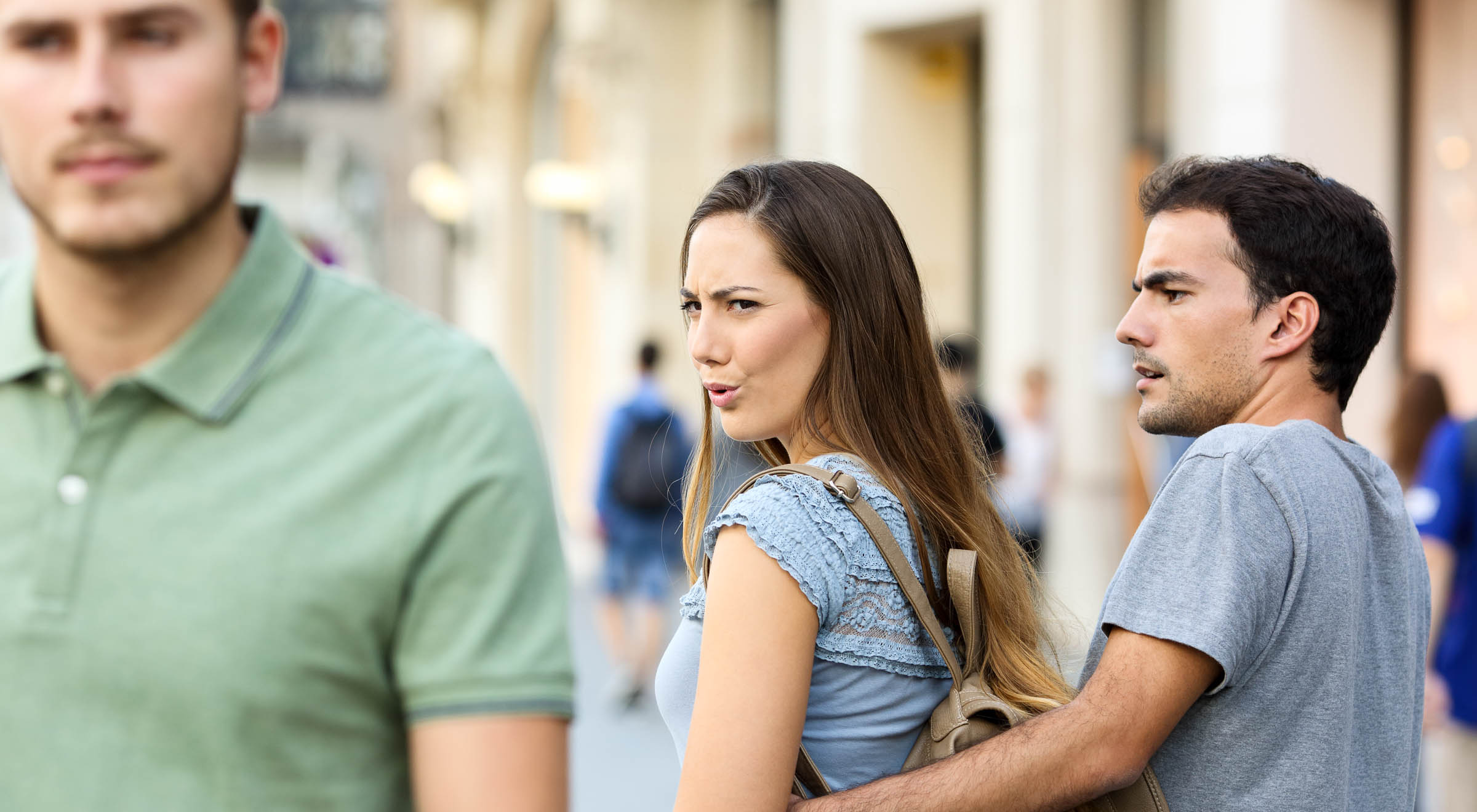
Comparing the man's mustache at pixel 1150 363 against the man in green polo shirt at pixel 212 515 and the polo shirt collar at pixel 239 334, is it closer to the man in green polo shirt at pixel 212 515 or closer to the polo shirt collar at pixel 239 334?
the man in green polo shirt at pixel 212 515

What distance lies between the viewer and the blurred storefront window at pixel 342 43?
3209 cm

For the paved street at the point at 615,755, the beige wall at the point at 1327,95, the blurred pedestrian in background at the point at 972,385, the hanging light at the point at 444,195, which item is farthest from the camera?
the hanging light at the point at 444,195

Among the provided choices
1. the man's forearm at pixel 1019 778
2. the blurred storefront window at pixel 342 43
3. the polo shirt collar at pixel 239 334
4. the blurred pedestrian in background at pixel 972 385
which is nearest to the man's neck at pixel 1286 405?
the man's forearm at pixel 1019 778

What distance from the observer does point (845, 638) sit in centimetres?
182

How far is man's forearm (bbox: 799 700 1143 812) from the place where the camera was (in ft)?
5.69

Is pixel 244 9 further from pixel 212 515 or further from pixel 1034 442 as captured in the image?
pixel 1034 442

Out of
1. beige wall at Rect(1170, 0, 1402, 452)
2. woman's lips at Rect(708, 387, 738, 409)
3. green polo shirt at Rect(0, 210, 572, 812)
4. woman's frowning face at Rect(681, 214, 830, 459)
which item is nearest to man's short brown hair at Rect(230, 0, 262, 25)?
green polo shirt at Rect(0, 210, 572, 812)

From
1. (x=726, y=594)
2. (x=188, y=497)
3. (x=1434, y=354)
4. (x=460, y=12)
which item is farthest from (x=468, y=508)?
(x=460, y=12)

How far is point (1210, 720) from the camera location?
1.83 m

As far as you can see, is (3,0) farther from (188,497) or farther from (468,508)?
(468,508)

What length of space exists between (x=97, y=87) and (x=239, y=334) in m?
0.29

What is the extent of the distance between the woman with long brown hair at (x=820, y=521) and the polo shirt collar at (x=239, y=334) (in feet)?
1.91

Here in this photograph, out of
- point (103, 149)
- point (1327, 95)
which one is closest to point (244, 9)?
point (103, 149)

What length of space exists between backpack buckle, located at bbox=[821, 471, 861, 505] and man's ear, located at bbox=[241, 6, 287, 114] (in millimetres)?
803
